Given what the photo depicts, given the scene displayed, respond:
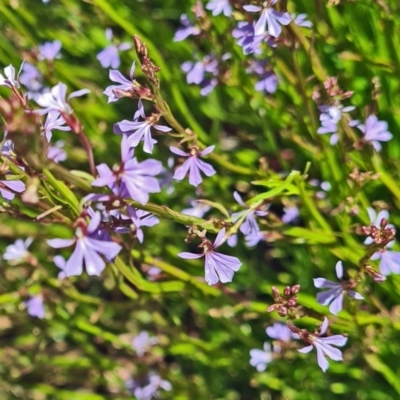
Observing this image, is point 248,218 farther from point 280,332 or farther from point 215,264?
point 280,332

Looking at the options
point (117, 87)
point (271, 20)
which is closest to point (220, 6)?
point (271, 20)

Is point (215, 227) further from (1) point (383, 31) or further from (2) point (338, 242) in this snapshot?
(1) point (383, 31)

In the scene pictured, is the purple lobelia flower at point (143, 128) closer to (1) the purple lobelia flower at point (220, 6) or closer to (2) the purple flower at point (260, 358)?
(1) the purple lobelia flower at point (220, 6)

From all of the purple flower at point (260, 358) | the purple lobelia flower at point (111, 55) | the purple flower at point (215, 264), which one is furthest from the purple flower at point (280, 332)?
the purple lobelia flower at point (111, 55)

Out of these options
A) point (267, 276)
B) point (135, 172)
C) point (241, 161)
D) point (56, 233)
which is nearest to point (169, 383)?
point (267, 276)

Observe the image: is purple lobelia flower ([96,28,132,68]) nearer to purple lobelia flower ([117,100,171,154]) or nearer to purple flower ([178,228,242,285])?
purple lobelia flower ([117,100,171,154])

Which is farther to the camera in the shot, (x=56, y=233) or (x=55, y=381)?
(x=55, y=381)
